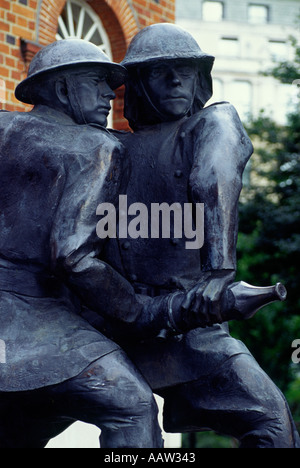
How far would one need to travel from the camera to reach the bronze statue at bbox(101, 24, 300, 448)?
14.1 ft

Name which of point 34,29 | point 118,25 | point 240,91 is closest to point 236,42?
point 240,91

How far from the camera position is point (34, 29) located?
901 cm

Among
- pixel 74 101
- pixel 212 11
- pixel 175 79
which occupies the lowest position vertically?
pixel 74 101

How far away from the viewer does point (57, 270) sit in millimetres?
4199

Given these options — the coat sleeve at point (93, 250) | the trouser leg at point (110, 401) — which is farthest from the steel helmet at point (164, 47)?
the trouser leg at point (110, 401)

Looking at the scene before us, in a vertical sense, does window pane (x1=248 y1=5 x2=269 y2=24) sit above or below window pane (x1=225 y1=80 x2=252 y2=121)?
above

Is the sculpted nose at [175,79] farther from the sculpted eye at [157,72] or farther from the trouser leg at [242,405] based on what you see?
the trouser leg at [242,405]

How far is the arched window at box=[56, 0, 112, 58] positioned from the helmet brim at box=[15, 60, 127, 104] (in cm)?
531

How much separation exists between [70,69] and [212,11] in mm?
41583

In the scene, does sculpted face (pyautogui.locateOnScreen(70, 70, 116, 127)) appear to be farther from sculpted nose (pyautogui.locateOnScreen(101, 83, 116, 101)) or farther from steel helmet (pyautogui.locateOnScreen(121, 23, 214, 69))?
steel helmet (pyautogui.locateOnScreen(121, 23, 214, 69))

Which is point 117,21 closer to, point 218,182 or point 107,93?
point 107,93

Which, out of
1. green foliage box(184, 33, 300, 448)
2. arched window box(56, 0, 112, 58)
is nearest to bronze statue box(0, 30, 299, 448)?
arched window box(56, 0, 112, 58)
